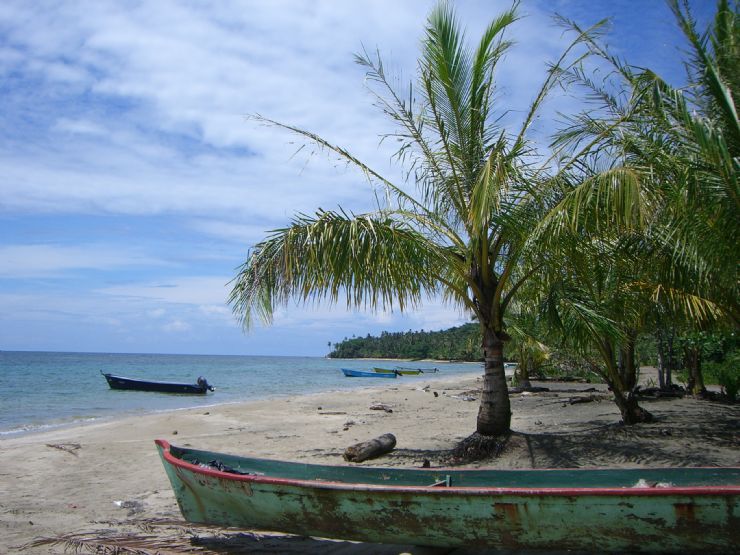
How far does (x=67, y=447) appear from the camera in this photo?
11.2 m

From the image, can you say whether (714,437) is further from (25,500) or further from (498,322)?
(25,500)

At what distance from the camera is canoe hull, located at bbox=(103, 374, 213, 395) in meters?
28.6

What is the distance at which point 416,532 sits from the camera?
4.36 metres

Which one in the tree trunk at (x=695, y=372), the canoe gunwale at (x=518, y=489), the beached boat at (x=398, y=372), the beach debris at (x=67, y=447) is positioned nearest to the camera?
the canoe gunwale at (x=518, y=489)

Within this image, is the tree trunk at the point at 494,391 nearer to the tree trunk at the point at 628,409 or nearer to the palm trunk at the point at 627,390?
the palm trunk at the point at 627,390

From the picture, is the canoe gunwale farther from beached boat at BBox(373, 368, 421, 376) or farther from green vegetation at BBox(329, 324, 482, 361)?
green vegetation at BBox(329, 324, 482, 361)

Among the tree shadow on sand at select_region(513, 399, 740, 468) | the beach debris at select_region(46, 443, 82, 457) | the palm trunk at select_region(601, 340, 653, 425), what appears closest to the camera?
the tree shadow on sand at select_region(513, 399, 740, 468)

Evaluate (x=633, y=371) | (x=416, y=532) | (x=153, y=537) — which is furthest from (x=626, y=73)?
(x=153, y=537)

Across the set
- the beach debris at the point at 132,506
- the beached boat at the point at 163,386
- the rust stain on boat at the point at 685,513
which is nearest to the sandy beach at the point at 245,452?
the beach debris at the point at 132,506

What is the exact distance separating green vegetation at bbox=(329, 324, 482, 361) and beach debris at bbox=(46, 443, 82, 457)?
3033 inches

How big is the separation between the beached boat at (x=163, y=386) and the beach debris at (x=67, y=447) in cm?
1664

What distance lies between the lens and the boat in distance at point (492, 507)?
3.76 metres

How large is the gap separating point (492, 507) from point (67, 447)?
9961 mm

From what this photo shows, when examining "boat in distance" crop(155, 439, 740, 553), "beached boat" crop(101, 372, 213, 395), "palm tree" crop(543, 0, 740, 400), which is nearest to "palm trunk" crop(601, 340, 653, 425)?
"palm tree" crop(543, 0, 740, 400)
